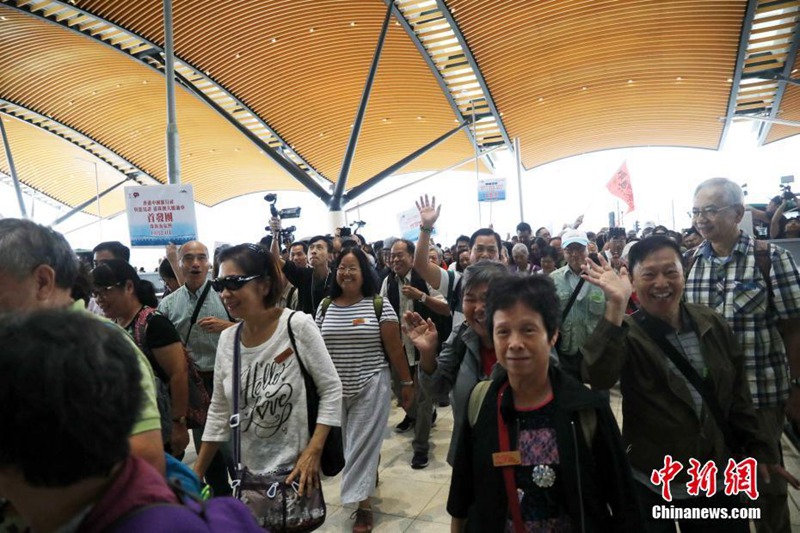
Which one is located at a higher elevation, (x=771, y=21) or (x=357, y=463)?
(x=771, y=21)

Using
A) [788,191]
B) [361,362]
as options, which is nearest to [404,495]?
[361,362]

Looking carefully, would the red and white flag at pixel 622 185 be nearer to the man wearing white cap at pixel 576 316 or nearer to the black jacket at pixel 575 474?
the man wearing white cap at pixel 576 316

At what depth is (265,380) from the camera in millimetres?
2373

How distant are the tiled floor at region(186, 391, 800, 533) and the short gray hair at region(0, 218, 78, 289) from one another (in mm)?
2724

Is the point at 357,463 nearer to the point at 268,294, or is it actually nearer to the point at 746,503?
the point at 268,294

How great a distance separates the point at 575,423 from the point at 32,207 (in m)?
41.2

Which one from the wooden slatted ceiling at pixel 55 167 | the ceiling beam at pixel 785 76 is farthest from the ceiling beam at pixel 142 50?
the ceiling beam at pixel 785 76

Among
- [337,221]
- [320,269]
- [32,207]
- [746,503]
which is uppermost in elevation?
[32,207]

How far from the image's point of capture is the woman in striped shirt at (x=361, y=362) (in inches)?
140

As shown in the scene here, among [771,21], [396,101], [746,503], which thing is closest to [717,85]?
[771,21]

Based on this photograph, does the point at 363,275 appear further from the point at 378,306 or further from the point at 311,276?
the point at 311,276

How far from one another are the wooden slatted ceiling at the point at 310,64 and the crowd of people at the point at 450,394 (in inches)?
605

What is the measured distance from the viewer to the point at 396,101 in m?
22.1

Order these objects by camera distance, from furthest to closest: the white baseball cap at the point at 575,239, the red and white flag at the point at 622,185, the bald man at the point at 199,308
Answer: the red and white flag at the point at 622,185, the white baseball cap at the point at 575,239, the bald man at the point at 199,308
